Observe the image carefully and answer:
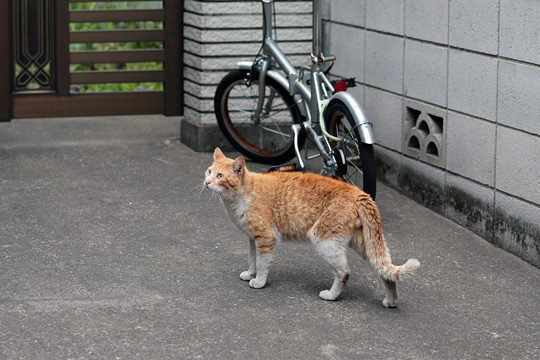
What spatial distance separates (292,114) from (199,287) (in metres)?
3.27

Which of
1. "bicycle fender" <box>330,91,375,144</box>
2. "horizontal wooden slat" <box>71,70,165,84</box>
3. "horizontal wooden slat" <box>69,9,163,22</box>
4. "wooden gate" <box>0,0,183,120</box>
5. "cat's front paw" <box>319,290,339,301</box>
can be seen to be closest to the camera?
"cat's front paw" <box>319,290,339,301</box>

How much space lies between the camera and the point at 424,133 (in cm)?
902

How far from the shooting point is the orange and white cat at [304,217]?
6.59 meters

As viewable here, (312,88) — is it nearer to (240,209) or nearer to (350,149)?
(350,149)

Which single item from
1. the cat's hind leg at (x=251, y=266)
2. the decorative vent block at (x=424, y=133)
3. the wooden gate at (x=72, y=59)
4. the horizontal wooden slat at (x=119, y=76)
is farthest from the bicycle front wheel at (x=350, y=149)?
the horizontal wooden slat at (x=119, y=76)

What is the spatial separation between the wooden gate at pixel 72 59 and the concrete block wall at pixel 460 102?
2025 mm

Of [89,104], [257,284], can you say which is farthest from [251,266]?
[89,104]

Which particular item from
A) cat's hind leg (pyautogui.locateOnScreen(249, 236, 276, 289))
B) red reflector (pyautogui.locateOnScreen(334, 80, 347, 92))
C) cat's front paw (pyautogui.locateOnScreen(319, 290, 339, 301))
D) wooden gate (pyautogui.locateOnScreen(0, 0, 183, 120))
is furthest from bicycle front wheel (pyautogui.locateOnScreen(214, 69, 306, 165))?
cat's front paw (pyautogui.locateOnScreen(319, 290, 339, 301))

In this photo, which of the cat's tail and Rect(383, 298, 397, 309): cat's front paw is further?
Rect(383, 298, 397, 309): cat's front paw

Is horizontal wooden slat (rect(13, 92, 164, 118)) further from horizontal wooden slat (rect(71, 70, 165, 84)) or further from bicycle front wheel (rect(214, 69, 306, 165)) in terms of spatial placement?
bicycle front wheel (rect(214, 69, 306, 165))

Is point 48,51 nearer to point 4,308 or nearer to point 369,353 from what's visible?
point 4,308

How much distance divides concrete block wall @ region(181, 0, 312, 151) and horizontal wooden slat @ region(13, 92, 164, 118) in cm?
94

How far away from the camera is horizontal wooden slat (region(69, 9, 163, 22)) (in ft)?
37.2

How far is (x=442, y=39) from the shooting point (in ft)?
28.4
